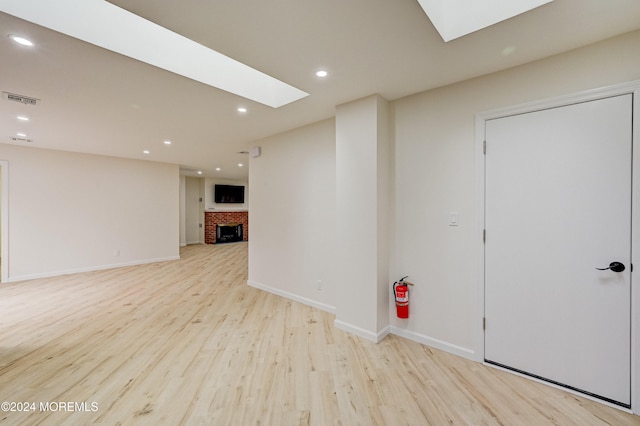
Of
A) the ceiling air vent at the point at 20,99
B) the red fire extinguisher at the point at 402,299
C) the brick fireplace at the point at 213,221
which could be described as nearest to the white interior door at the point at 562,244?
the red fire extinguisher at the point at 402,299

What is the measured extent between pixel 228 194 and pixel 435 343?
28.6 ft

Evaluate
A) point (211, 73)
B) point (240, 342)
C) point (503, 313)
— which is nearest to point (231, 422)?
point (240, 342)

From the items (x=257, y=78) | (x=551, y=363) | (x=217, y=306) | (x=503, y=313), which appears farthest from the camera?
(x=217, y=306)

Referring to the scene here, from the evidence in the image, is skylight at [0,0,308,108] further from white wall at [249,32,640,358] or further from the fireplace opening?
the fireplace opening

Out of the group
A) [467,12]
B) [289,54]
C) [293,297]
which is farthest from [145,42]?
[293,297]

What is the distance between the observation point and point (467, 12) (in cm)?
Answer: 174

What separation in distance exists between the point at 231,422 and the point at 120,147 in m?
5.26

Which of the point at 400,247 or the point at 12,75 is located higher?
the point at 12,75

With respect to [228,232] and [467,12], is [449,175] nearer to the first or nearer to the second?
[467,12]

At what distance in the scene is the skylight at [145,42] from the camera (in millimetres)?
1657

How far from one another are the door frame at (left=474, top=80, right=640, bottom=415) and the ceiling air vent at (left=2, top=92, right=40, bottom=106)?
4475mm

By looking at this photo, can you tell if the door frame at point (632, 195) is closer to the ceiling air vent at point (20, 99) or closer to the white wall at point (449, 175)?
the white wall at point (449, 175)

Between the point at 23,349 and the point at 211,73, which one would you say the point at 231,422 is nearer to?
the point at 23,349

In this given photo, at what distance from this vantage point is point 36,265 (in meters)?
4.96
